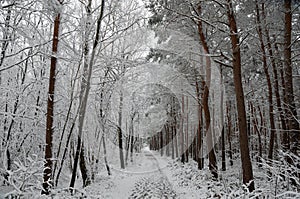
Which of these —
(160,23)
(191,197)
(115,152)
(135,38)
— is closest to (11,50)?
(160,23)

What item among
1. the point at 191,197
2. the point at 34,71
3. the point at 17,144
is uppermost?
the point at 34,71

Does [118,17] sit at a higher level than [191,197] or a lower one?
higher

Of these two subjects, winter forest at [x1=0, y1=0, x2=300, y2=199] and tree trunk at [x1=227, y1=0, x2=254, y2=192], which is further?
tree trunk at [x1=227, y1=0, x2=254, y2=192]

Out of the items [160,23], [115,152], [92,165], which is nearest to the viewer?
[160,23]

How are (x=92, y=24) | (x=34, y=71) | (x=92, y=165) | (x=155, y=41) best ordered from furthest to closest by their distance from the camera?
(x=155, y=41), (x=92, y=165), (x=34, y=71), (x=92, y=24)

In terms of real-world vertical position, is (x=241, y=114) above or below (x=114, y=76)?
below

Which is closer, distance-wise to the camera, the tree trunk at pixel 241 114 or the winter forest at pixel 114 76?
the winter forest at pixel 114 76

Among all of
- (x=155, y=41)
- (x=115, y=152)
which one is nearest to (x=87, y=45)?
(x=155, y=41)

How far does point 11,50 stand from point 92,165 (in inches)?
334

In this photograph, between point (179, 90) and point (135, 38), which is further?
point (179, 90)

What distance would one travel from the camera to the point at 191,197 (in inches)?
379

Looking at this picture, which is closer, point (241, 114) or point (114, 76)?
point (241, 114)

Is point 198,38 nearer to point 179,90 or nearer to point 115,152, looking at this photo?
point 179,90

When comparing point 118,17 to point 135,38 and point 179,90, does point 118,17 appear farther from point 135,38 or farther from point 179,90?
point 179,90
